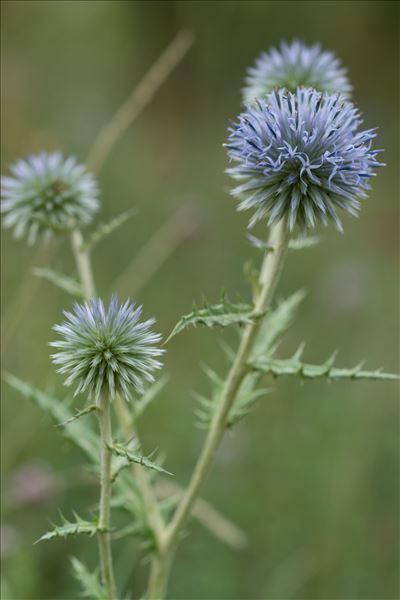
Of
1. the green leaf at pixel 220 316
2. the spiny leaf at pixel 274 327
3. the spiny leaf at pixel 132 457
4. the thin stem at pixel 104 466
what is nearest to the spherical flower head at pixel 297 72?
the spiny leaf at pixel 274 327

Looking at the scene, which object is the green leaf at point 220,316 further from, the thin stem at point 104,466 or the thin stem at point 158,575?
the thin stem at point 158,575

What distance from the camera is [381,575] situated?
176 inches

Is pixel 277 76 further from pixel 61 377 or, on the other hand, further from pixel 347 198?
pixel 61 377

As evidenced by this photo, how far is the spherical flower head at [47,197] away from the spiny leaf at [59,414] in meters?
0.82

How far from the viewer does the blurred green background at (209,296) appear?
437 centimetres

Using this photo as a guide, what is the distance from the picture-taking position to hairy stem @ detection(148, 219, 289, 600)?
2305 mm

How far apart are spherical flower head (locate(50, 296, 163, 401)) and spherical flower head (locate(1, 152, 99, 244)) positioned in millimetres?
1176

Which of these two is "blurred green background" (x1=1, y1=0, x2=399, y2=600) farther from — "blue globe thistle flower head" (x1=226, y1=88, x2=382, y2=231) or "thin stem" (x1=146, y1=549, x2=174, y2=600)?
"blue globe thistle flower head" (x1=226, y1=88, x2=382, y2=231)

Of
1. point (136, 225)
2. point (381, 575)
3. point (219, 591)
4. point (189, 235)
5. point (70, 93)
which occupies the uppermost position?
point (70, 93)

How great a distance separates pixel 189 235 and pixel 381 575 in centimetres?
306

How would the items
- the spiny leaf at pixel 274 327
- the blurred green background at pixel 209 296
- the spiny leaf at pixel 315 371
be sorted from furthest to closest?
the blurred green background at pixel 209 296
the spiny leaf at pixel 274 327
the spiny leaf at pixel 315 371

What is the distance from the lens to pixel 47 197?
3.22 metres

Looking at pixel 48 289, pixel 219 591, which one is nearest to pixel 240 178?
pixel 219 591

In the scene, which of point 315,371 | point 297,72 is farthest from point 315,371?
point 297,72
